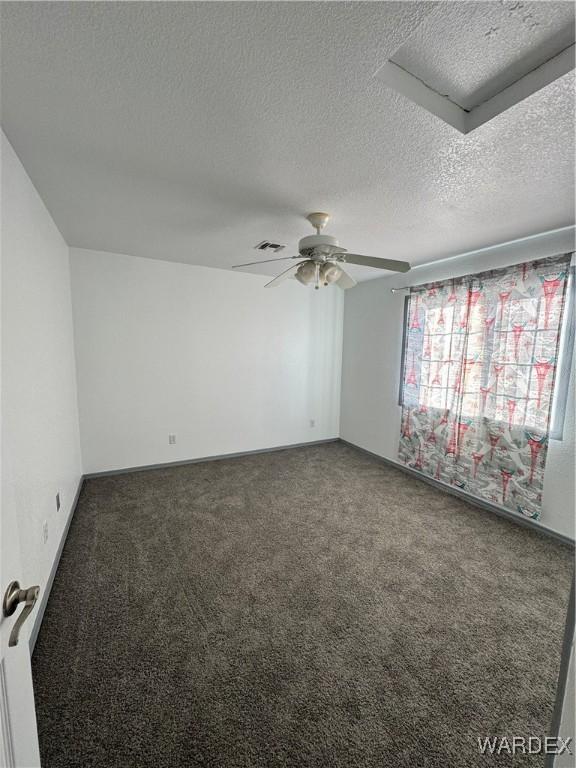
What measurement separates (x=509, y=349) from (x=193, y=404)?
3315 millimetres

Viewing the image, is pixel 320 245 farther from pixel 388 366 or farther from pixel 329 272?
pixel 388 366

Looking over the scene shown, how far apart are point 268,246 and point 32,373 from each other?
211 centimetres

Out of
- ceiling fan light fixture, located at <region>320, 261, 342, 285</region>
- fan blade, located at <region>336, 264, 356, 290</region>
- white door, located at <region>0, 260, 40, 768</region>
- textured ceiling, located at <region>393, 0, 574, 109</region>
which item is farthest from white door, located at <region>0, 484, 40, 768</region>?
fan blade, located at <region>336, 264, 356, 290</region>

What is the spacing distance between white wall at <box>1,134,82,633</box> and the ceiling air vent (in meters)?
1.61

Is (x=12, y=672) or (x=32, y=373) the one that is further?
(x=32, y=373)

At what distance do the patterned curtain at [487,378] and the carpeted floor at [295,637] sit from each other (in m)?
0.52

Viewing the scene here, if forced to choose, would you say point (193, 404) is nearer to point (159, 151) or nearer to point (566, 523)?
point (159, 151)

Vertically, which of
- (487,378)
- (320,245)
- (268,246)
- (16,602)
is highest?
(268,246)

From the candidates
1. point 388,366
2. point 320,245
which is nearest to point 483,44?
point 320,245

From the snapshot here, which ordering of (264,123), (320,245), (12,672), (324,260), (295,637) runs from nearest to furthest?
1. (12,672)
2. (264,123)
3. (295,637)
4. (320,245)
5. (324,260)

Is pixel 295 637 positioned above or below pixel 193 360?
below

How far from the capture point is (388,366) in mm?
4203

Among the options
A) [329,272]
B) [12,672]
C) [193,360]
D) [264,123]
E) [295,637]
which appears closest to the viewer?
[12,672]

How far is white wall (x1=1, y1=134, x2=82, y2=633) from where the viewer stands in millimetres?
1550
